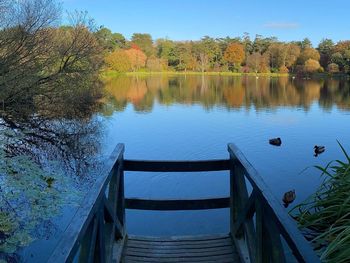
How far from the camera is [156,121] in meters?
22.1

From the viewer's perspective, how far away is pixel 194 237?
4230mm

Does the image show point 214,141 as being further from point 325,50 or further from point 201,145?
point 325,50

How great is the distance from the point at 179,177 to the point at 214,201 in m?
6.61

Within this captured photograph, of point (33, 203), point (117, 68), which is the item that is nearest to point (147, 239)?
point (33, 203)

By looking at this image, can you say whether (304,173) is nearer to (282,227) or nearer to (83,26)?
(282,227)

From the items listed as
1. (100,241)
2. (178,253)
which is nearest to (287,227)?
(100,241)

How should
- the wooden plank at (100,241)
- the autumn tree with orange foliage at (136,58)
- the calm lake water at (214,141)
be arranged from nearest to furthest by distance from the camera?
the wooden plank at (100,241) < the calm lake water at (214,141) < the autumn tree with orange foliage at (136,58)

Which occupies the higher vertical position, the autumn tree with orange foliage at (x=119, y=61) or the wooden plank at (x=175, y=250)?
the autumn tree with orange foliage at (x=119, y=61)

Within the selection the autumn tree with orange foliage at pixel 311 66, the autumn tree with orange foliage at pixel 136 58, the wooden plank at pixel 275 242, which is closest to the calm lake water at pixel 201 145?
the wooden plank at pixel 275 242

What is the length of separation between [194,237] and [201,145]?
442 inches

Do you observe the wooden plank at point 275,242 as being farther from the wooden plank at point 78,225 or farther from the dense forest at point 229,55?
the dense forest at point 229,55

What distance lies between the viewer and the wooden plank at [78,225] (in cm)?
175

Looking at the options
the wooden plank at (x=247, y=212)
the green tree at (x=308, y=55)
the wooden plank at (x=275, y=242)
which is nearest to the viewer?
the wooden plank at (x=275, y=242)

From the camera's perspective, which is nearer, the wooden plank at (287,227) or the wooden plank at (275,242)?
the wooden plank at (287,227)
